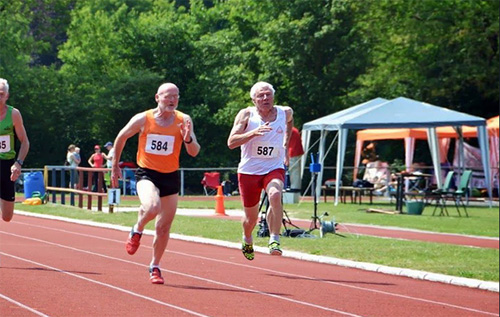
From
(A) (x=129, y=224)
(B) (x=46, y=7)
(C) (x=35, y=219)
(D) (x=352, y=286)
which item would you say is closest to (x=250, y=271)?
(D) (x=352, y=286)

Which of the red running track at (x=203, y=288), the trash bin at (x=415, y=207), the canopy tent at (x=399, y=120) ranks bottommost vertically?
the red running track at (x=203, y=288)

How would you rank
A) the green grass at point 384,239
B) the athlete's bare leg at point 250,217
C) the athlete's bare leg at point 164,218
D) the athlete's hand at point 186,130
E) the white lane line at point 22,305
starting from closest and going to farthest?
the white lane line at point 22,305 → the athlete's hand at point 186,130 → the athlete's bare leg at point 164,218 → the athlete's bare leg at point 250,217 → the green grass at point 384,239

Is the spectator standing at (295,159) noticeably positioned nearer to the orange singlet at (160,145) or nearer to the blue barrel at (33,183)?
the blue barrel at (33,183)

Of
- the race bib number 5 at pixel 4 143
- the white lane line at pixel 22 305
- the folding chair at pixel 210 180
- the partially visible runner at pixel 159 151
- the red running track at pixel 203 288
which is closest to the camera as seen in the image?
the white lane line at pixel 22 305

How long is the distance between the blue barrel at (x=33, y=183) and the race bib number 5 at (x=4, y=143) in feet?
59.8

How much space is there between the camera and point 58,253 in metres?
15.6

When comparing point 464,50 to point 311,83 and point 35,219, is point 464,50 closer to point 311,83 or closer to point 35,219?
point 311,83

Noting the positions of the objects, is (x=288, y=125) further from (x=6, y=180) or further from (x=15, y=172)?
(x=6, y=180)

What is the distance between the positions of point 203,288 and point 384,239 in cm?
817

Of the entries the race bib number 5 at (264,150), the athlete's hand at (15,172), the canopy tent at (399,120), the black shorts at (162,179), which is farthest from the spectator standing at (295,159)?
the black shorts at (162,179)

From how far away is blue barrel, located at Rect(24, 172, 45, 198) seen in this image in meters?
30.1

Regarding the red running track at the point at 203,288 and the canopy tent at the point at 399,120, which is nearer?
the red running track at the point at 203,288

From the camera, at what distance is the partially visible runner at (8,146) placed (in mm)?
11789

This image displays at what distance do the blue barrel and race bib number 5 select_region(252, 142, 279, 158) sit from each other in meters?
19.0
